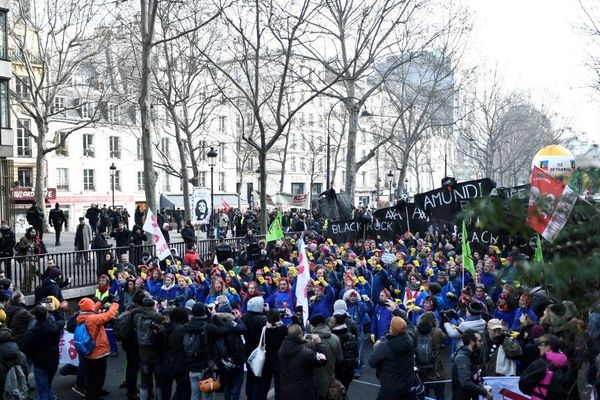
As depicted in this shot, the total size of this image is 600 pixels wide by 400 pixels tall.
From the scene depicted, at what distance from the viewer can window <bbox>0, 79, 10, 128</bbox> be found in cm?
2558

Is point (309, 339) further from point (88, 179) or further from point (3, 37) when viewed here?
point (88, 179)

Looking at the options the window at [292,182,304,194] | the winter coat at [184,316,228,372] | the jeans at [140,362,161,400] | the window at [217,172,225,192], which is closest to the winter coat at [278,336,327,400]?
the winter coat at [184,316,228,372]

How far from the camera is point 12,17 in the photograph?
3547 centimetres

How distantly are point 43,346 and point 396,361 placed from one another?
472cm

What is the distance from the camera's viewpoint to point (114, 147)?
5556cm

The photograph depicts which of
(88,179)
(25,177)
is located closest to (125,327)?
(25,177)

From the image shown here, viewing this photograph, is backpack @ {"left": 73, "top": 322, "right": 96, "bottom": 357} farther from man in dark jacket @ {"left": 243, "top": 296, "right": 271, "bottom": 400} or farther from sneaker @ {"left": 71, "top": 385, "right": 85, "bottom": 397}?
man in dark jacket @ {"left": 243, "top": 296, "right": 271, "bottom": 400}

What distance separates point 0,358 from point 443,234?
52.3ft

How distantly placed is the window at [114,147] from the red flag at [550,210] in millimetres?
54204

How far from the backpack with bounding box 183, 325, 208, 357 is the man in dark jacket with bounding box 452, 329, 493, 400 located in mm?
3054

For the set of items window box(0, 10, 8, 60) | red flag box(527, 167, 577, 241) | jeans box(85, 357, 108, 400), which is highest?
window box(0, 10, 8, 60)

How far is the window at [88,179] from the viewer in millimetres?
53625

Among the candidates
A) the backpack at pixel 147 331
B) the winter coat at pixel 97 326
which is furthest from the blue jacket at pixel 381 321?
the winter coat at pixel 97 326

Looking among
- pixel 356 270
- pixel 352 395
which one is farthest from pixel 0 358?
pixel 356 270
